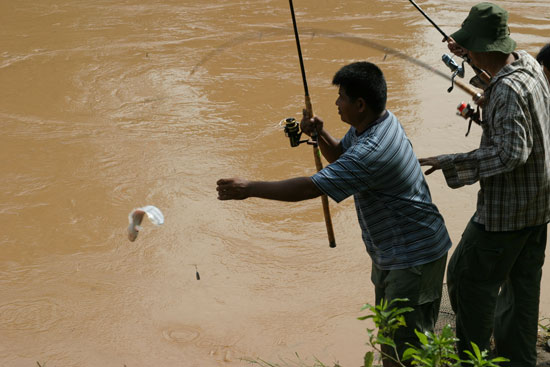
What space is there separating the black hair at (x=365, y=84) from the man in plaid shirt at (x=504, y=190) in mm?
351

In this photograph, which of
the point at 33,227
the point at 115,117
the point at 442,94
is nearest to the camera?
the point at 33,227

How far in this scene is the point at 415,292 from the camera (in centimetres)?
249

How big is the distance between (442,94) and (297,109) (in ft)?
5.49

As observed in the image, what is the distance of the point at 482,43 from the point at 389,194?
73cm

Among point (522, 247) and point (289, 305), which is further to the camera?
point (289, 305)

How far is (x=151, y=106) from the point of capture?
6500mm

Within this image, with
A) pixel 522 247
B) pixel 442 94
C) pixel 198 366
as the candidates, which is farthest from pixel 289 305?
pixel 442 94

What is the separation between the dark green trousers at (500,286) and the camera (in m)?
2.65

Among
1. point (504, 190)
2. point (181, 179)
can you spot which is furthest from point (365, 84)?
point (181, 179)

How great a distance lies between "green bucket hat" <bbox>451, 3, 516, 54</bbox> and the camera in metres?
2.53

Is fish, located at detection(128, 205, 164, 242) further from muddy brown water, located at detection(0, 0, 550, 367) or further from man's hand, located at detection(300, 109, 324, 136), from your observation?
muddy brown water, located at detection(0, 0, 550, 367)

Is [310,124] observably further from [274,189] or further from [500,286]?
[500,286]

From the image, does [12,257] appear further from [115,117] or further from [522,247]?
[522,247]

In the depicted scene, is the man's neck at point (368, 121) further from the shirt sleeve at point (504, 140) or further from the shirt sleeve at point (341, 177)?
the shirt sleeve at point (504, 140)
